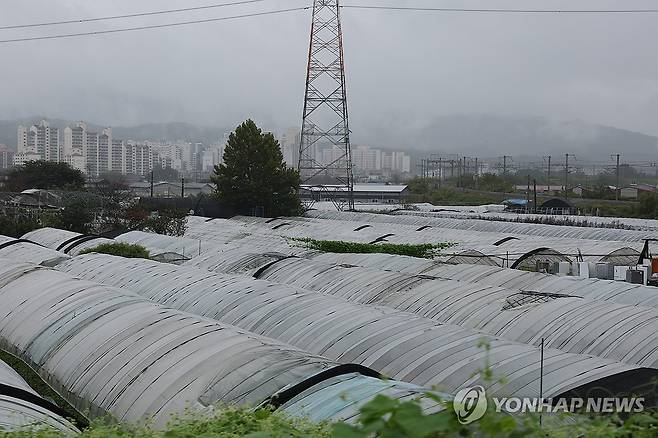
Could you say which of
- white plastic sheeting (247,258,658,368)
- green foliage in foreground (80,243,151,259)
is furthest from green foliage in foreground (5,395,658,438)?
green foliage in foreground (80,243,151,259)

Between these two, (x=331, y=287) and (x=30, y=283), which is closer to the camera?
(x=30, y=283)

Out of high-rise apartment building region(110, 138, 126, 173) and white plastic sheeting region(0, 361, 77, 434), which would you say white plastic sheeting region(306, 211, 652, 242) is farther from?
high-rise apartment building region(110, 138, 126, 173)

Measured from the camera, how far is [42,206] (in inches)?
1464

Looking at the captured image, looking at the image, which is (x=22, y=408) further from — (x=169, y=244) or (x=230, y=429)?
(x=169, y=244)

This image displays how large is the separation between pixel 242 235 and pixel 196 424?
2398 cm

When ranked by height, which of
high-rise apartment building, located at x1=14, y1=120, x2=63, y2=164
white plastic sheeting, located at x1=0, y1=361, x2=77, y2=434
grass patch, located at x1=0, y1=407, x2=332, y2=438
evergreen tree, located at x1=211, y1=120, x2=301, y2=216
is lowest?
white plastic sheeting, located at x1=0, y1=361, x2=77, y2=434

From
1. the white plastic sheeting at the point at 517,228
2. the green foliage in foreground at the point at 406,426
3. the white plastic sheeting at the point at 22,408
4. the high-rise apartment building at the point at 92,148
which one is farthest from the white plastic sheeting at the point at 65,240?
the high-rise apartment building at the point at 92,148

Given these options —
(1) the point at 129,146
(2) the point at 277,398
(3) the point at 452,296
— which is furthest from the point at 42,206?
(1) the point at 129,146

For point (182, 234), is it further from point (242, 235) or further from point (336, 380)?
point (336, 380)

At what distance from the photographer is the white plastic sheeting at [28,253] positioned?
1747 cm

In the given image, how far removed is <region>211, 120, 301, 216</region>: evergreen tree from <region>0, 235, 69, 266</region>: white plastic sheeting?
16373 millimetres

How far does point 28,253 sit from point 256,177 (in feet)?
62.8

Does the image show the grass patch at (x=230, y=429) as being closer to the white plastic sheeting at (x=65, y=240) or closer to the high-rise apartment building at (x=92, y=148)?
the white plastic sheeting at (x=65, y=240)

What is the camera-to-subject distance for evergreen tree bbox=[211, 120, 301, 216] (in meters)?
37.2
